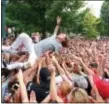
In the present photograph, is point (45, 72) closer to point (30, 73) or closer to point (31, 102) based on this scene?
point (30, 73)

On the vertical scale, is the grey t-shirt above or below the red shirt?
above

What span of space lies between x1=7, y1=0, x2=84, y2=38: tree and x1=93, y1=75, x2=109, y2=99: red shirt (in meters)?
0.65

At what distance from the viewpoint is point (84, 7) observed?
2057mm

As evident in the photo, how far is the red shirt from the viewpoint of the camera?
44.8 inches

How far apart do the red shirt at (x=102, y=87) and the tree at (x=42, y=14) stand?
648mm

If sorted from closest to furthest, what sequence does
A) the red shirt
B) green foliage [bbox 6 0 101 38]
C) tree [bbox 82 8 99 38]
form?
the red shirt
green foliage [bbox 6 0 101 38]
tree [bbox 82 8 99 38]

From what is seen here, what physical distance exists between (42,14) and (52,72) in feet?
3.15

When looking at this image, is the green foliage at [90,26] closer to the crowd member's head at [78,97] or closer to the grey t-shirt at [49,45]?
the grey t-shirt at [49,45]

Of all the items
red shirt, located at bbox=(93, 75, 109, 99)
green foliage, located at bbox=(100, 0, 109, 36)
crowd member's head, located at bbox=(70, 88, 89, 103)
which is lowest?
red shirt, located at bbox=(93, 75, 109, 99)

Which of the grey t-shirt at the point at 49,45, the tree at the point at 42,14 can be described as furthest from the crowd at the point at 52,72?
the tree at the point at 42,14

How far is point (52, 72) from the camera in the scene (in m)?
1.00

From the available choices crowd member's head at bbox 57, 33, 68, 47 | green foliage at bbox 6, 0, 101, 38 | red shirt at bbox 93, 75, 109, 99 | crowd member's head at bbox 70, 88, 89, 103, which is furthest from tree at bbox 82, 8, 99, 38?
crowd member's head at bbox 70, 88, 89, 103

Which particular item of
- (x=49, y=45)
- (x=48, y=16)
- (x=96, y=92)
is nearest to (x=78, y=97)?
(x=96, y=92)

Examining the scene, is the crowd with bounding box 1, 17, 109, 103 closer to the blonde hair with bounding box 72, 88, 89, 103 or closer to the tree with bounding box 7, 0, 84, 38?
the blonde hair with bounding box 72, 88, 89, 103
